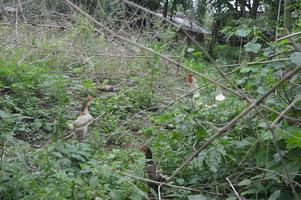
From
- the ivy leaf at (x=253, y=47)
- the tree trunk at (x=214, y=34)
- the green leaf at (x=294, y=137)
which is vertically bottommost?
the tree trunk at (x=214, y=34)

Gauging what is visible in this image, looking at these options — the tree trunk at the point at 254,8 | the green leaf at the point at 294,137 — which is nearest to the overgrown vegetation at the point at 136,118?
the green leaf at the point at 294,137

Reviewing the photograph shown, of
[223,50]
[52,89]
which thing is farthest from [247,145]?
[223,50]

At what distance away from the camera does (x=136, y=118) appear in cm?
451

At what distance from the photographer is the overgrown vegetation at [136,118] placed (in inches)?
86.9

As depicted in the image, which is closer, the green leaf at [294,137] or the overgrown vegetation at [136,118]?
the green leaf at [294,137]

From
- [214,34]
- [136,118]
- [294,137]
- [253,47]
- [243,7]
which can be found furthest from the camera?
[214,34]

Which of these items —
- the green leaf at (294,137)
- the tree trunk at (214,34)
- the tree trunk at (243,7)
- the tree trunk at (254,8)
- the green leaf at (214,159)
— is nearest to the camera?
the green leaf at (294,137)

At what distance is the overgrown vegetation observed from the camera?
2207mm

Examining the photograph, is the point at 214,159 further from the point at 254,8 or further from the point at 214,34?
the point at 214,34

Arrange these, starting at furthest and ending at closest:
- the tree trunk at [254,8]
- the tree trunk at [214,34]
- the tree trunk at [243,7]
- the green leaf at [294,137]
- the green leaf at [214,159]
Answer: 1. the tree trunk at [214,34]
2. the tree trunk at [243,7]
3. the tree trunk at [254,8]
4. the green leaf at [214,159]
5. the green leaf at [294,137]

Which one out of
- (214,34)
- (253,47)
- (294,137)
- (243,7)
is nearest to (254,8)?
(243,7)

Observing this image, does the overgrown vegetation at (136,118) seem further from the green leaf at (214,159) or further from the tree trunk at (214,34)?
the tree trunk at (214,34)

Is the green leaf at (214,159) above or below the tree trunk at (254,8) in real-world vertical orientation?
below

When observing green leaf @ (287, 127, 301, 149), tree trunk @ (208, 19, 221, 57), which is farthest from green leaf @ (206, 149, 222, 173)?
tree trunk @ (208, 19, 221, 57)
